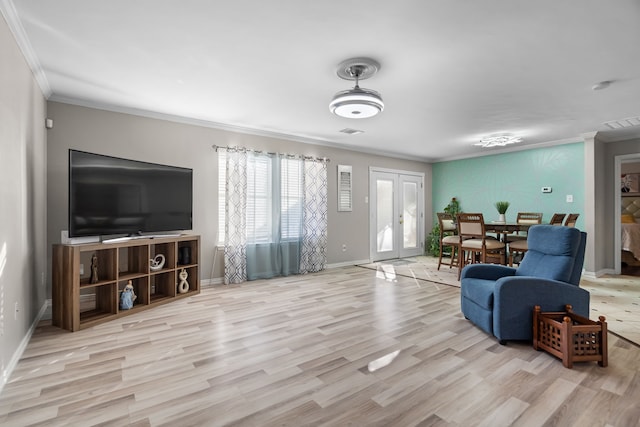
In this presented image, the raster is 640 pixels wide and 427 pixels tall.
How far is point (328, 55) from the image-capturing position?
2691mm

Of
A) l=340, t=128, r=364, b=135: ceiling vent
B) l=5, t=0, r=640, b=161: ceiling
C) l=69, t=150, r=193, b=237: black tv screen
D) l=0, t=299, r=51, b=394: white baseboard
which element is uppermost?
l=340, t=128, r=364, b=135: ceiling vent

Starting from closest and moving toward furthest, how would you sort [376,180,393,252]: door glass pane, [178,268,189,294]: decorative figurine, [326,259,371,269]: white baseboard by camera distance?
[178,268,189,294]: decorative figurine → [326,259,371,269]: white baseboard → [376,180,393,252]: door glass pane

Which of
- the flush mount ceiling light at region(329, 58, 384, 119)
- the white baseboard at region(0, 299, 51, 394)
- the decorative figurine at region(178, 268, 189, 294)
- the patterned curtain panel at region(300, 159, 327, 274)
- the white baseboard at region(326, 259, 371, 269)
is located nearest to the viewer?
the white baseboard at region(0, 299, 51, 394)

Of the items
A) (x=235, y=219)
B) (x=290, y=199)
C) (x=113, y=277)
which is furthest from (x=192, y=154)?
(x=113, y=277)

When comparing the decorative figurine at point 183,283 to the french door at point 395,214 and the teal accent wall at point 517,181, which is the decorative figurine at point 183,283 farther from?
the teal accent wall at point 517,181

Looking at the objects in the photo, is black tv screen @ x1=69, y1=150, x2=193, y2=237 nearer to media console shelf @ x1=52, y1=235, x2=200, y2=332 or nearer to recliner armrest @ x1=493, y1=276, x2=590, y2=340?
media console shelf @ x1=52, y1=235, x2=200, y2=332

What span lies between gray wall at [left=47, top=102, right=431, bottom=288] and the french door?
0.76ft

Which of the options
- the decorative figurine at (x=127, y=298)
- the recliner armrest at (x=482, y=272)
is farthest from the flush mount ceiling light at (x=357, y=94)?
the decorative figurine at (x=127, y=298)

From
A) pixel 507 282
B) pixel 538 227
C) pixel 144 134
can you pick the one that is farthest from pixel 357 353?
pixel 144 134

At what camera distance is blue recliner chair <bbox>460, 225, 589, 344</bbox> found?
2627 millimetres

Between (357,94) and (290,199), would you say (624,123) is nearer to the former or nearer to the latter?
(357,94)

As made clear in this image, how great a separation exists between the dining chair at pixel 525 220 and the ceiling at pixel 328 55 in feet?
5.94

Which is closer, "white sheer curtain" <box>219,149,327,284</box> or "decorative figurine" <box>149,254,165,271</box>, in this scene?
"decorative figurine" <box>149,254,165,271</box>

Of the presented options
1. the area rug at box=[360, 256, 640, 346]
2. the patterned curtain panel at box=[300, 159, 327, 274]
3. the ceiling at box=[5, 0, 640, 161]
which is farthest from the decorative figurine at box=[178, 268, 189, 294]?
the area rug at box=[360, 256, 640, 346]
